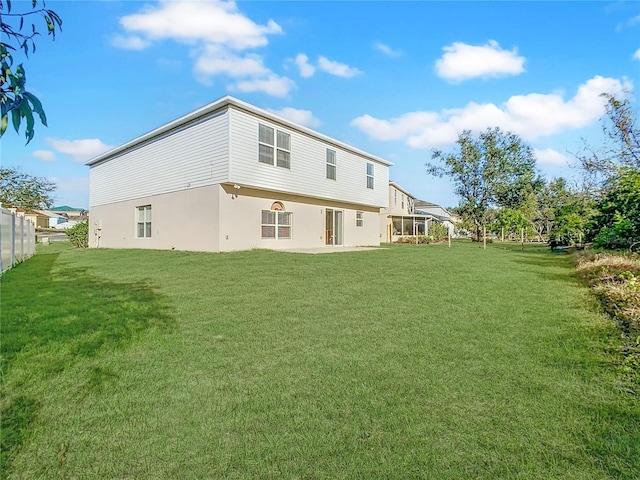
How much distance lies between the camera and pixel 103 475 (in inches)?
78.2

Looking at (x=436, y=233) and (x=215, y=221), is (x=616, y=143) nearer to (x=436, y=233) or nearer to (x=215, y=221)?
(x=215, y=221)

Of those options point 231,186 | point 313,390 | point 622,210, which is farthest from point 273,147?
point 313,390

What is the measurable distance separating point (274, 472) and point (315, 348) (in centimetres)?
192

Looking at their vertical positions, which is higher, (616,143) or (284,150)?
(284,150)

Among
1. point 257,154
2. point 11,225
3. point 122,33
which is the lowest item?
point 11,225

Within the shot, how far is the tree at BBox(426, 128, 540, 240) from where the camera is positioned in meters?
33.1

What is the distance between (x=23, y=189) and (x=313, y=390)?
41.2 meters

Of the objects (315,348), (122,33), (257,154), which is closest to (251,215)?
(257,154)

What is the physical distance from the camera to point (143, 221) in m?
17.8

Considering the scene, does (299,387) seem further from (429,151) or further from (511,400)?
(429,151)

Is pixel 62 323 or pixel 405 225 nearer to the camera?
pixel 62 323

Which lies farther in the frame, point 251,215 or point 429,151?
point 429,151

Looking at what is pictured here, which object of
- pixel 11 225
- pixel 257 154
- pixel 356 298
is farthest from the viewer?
pixel 257 154

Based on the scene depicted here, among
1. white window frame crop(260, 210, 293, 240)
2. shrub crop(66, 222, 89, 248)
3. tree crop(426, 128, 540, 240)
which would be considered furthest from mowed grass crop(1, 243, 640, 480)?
tree crop(426, 128, 540, 240)
